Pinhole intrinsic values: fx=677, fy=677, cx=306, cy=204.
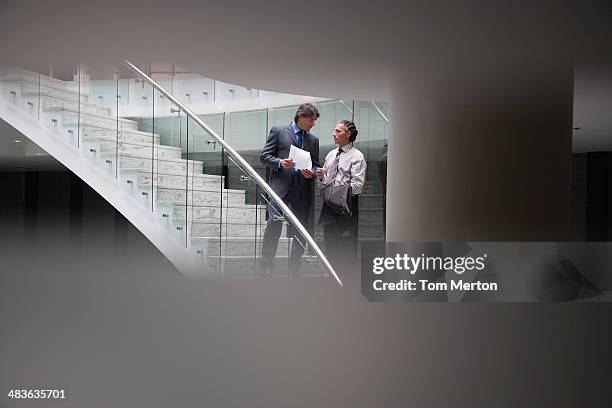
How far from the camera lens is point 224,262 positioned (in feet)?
9.22

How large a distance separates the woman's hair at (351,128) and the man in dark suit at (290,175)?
0.12 m

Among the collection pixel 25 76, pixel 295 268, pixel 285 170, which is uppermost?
pixel 25 76

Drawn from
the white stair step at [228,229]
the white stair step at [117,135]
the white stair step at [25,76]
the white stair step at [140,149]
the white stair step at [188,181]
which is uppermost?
the white stair step at [25,76]

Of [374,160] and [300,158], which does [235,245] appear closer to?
[300,158]

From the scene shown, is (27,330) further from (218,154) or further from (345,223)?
(345,223)

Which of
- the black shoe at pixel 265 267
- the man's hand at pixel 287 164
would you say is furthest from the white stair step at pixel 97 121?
the black shoe at pixel 265 267

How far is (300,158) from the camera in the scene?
9.27 feet

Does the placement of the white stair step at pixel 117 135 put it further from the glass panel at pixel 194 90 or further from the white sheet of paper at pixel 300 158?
the white sheet of paper at pixel 300 158

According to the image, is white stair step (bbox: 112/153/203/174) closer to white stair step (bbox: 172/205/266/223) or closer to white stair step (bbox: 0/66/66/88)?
white stair step (bbox: 172/205/266/223)

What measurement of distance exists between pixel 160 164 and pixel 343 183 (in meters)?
0.76

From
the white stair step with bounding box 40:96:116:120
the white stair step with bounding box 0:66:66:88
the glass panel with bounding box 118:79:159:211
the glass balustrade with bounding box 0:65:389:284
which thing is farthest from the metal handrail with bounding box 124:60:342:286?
the white stair step with bounding box 0:66:66:88

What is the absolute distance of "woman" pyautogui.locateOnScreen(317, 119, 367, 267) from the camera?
2779 millimetres

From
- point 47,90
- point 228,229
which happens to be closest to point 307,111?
point 228,229

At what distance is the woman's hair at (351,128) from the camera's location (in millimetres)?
2771
